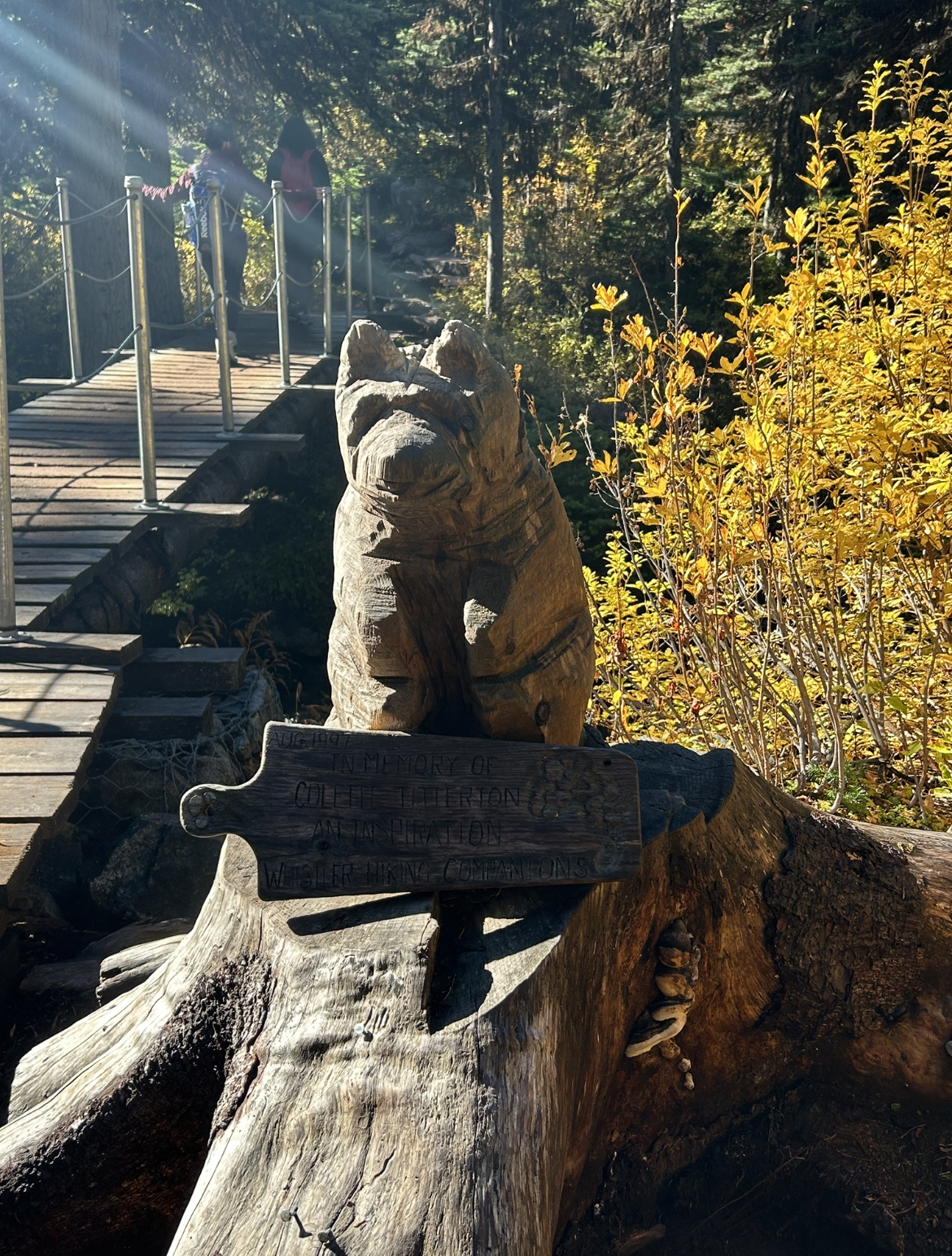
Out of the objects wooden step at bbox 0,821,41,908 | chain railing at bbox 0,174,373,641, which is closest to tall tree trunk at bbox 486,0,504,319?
chain railing at bbox 0,174,373,641

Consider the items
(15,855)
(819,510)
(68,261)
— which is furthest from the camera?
(68,261)

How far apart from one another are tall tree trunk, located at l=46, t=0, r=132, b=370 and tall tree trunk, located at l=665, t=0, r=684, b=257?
20.3 ft

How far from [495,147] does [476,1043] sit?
1419 centimetres

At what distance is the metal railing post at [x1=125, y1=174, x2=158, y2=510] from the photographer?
5852mm

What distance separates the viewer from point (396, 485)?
2189mm

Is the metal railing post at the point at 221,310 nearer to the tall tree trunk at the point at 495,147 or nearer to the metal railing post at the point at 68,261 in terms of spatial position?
the metal railing post at the point at 68,261

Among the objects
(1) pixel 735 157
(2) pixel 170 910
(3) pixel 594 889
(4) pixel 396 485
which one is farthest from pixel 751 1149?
(1) pixel 735 157

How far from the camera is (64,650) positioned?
4.98 m

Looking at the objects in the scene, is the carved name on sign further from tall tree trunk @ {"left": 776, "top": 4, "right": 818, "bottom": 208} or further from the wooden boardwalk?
tall tree trunk @ {"left": 776, "top": 4, "right": 818, "bottom": 208}

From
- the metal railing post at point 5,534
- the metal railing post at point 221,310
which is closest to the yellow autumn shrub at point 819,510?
the metal railing post at point 5,534

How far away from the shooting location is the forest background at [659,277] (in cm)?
403

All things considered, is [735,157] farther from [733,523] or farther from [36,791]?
[36,791]

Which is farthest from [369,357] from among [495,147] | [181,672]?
[495,147]

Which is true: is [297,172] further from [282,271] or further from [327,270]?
[282,271]
